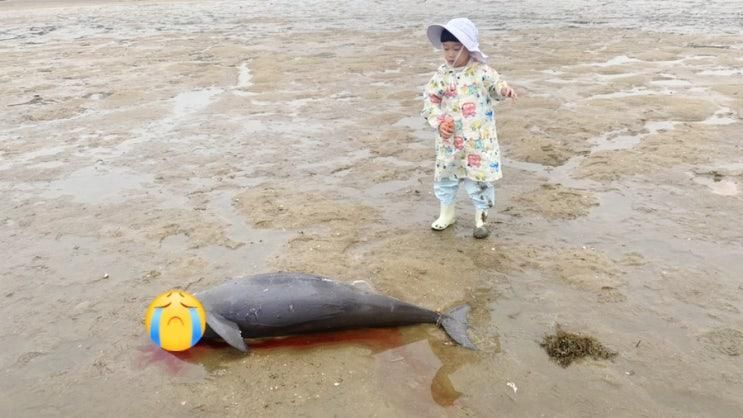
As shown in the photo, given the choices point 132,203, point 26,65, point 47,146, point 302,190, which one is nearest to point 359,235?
point 302,190

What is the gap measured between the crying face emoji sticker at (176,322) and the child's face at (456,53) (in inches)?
120

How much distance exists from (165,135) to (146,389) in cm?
593

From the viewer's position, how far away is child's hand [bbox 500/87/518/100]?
16.4 ft

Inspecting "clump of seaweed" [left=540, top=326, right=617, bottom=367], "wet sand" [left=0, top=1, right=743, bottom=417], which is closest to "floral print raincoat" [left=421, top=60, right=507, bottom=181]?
"wet sand" [left=0, top=1, right=743, bottom=417]

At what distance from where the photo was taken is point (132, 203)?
6488 millimetres

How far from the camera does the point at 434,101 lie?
17.9 ft

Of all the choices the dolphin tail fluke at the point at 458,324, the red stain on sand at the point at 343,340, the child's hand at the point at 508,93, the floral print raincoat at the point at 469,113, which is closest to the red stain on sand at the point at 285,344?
the red stain on sand at the point at 343,340

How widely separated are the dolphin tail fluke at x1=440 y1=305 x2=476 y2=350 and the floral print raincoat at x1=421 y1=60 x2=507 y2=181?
62.8 inches

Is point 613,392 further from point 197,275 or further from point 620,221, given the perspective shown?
point 197,275

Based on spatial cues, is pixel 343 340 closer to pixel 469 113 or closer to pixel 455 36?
pixel 469 113

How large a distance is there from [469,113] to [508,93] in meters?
0.43

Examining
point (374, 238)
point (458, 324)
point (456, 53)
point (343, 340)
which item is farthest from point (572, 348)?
point (456, 53)

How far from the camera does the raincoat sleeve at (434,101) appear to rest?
17.7ft

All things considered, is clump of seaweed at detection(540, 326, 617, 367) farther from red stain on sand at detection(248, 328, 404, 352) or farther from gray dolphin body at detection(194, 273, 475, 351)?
red stain on sand at detection(248, 328, 404, 352)
